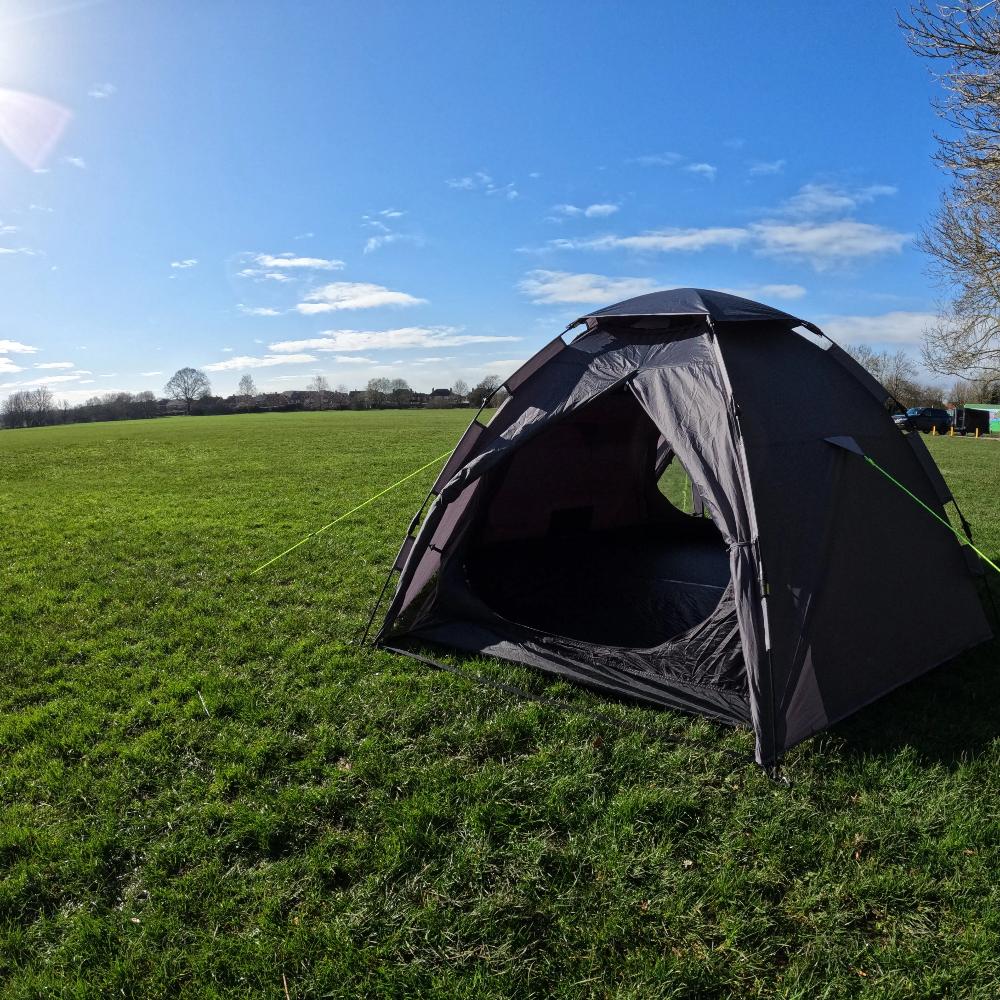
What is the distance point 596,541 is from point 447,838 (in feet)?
14.5

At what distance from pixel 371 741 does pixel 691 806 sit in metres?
1.68

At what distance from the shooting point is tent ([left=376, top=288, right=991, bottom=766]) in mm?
3863

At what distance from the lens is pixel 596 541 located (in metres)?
7.21

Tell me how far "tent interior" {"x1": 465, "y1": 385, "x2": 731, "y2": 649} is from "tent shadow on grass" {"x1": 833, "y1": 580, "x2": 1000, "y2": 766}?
1.23 metres

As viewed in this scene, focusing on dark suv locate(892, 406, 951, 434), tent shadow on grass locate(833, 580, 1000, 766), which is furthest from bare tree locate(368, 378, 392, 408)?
tent shadow on grass locate(833, 580, 1000, 766)

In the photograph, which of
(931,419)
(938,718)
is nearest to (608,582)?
(938,718)

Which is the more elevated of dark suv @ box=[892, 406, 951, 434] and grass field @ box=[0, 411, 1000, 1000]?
dark suv @ box=[892, 406, 951, 434]

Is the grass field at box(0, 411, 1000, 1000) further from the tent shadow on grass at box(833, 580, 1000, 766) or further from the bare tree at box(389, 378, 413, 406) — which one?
the bare tree at box(389, 378, 413, 406)

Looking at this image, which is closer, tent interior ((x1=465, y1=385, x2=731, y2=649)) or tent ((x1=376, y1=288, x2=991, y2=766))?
tent ((x1=376, y1=288, x2=991, y2=766))

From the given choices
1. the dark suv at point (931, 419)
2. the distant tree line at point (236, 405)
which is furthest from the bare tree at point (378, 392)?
the dark suv at point (931, 419)

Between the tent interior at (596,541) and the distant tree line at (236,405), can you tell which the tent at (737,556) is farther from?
the distant tree line at (236,405)

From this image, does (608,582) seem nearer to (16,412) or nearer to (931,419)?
(931,419)

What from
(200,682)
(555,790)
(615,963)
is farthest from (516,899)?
(200,682)

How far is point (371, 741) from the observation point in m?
3.83
